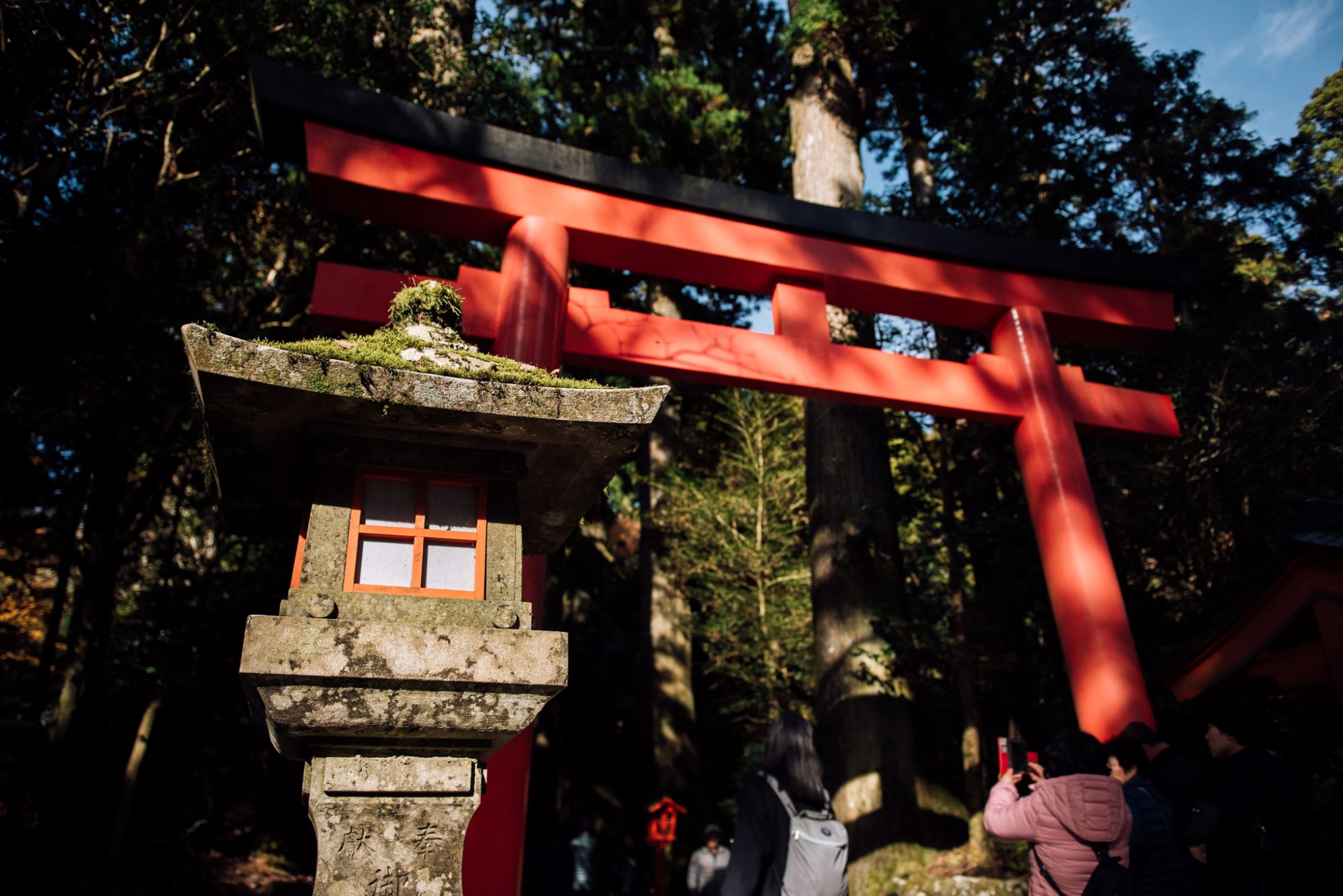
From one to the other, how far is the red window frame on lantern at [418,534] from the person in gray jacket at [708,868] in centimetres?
426

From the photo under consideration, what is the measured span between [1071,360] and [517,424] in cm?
735

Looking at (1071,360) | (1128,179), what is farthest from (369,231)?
(1128,179)

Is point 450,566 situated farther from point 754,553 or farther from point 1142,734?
point 754,553

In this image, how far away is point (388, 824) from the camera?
2.12m

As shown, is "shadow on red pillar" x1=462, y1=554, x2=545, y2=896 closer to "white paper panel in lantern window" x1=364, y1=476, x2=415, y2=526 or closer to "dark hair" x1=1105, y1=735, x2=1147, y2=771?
"white paper panel in lantern window" x1=364, y1=476, x2=415, y2=526

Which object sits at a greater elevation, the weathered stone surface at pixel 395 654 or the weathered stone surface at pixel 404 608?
the weathered stone surface at pixel 404 608

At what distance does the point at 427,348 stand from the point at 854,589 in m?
4.49

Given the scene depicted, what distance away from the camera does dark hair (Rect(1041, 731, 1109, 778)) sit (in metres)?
2.50

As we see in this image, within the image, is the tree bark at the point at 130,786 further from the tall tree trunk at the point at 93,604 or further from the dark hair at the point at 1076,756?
the dark hair at the point at 1076,756

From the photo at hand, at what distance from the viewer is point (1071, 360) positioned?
8016 millimetres

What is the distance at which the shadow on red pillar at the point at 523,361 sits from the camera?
10.1 feet

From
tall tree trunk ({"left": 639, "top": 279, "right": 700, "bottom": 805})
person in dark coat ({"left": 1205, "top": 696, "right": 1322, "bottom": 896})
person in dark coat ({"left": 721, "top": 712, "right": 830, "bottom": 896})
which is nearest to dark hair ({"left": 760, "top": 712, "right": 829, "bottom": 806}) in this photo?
person in dark coat ({"left": 721, "top": 712, "right": 830, "bottom": 896})

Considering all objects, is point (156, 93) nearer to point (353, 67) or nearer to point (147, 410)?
point (353, 67)

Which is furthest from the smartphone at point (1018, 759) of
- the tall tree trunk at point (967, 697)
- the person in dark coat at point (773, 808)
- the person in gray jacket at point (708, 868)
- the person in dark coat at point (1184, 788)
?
the person in gray jacket at point (708, 868)
